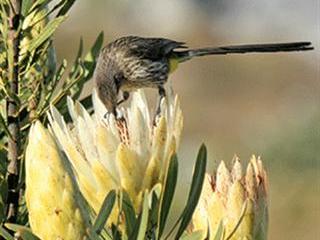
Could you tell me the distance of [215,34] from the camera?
41.2 ft

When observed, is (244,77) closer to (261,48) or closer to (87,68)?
(261,48)

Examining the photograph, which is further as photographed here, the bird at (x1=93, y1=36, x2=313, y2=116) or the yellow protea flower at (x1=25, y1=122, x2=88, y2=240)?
the bird at (x1=93, y1=36, x2=313, y2=116)

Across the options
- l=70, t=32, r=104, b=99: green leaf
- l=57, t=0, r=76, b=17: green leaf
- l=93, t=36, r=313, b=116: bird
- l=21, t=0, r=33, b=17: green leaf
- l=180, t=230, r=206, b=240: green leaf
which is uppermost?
l=93, t=36, r=313, b=116: bird

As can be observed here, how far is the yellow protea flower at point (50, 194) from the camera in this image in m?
0.74

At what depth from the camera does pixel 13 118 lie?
0.93m

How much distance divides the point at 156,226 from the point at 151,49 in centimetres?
201

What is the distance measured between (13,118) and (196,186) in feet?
0.67

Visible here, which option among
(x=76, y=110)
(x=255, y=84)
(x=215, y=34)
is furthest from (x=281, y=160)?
(x=76, y=110)

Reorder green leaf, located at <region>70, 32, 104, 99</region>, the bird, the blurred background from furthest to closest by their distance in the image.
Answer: the blurred background < the bird < green leaf, located at <region>70, 32, 104, 99</region>

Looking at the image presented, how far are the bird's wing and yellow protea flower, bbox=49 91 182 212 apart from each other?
188 cm

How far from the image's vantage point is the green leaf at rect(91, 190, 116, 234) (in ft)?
2.43

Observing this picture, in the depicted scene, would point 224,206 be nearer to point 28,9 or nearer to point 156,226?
point 156,226

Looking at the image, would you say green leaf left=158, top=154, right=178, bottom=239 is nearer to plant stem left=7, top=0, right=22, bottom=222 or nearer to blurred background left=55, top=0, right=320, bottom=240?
plant stem left=7, top=0, right=22, bottom=222

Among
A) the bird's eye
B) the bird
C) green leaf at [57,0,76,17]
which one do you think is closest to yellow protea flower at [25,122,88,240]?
green leaf at [57,0,76,17]
